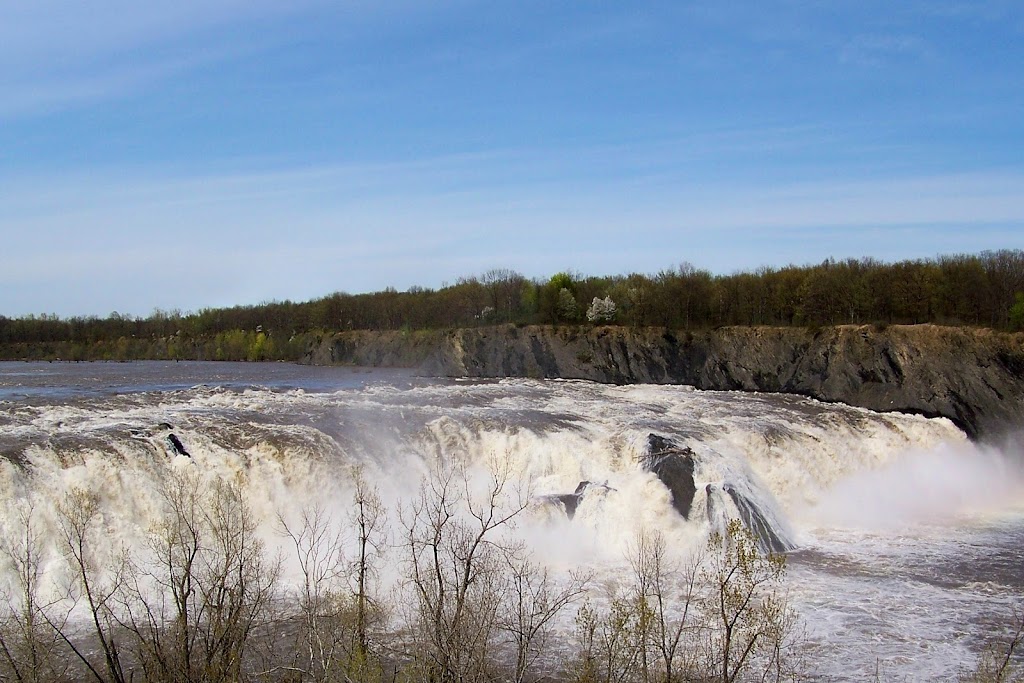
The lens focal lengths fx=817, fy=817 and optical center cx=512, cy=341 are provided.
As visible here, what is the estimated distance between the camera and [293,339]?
317 ft

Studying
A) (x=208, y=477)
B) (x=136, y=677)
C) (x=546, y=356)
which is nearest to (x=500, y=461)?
(x=208, y=477)

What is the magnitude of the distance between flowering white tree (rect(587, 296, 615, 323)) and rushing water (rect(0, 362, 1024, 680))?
31961mm

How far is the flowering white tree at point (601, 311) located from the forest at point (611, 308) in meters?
0.09

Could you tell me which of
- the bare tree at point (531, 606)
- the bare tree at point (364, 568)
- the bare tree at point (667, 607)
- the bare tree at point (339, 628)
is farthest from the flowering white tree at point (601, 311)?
the bare tree at point (339, 628)

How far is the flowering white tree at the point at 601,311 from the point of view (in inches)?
2830

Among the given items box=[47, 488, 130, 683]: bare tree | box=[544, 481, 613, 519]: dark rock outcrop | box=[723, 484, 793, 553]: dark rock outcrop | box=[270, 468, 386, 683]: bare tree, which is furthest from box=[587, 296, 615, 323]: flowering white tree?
box=[47, 488, 130, 683]: bare tree

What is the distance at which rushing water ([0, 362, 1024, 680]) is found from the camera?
63.7 ft

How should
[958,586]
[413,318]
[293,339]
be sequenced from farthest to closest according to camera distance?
[293,339], [413,318], [958,586]

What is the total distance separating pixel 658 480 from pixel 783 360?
3452 centimetres

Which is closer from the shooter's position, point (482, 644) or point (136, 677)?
point (482, 644)

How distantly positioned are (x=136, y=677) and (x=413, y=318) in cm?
7503

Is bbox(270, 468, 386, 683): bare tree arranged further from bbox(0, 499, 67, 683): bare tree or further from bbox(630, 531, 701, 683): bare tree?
bbox(630, 531, 701, 683): bare tree

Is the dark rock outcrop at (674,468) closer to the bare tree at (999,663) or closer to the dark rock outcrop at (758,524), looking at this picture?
the dark rock outcrop at (758,524)

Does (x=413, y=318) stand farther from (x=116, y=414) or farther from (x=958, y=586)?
(x=958, y=586)
